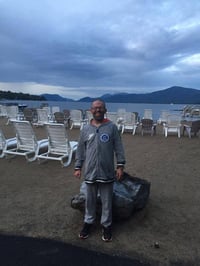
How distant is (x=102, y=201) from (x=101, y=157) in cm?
58

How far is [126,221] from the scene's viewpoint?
11.7 ft

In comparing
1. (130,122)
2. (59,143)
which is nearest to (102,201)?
(59,143)

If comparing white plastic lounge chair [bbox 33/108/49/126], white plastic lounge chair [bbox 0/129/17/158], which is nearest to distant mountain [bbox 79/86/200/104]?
white plastic lounge chair [bbox 33/108/49/126]

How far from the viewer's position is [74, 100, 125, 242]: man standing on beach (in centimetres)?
304

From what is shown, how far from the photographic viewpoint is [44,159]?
7164 millimetres

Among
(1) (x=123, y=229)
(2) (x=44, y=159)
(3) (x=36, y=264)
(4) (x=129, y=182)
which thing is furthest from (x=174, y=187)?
(2) (x=44, y=159)

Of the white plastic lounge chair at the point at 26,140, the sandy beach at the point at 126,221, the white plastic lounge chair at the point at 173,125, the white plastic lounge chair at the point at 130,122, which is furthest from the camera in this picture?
the white plastic lounge chair at the point at 130,122

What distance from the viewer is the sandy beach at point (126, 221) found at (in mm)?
2973

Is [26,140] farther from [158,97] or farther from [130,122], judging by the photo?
[158,97]

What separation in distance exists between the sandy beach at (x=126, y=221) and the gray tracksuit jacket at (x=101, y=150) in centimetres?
78

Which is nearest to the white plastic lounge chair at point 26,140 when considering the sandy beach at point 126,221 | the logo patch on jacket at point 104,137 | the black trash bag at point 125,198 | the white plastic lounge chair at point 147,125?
the sandy beach at point 126,221

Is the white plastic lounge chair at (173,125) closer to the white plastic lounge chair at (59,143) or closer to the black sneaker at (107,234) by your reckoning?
the white plastic lounge chair at (59,143)

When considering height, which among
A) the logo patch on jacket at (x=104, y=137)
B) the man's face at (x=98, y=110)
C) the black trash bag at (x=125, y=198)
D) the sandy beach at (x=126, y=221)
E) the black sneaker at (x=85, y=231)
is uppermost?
the man's face at (x=98, y=110)

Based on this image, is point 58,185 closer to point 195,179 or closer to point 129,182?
point 129,182
